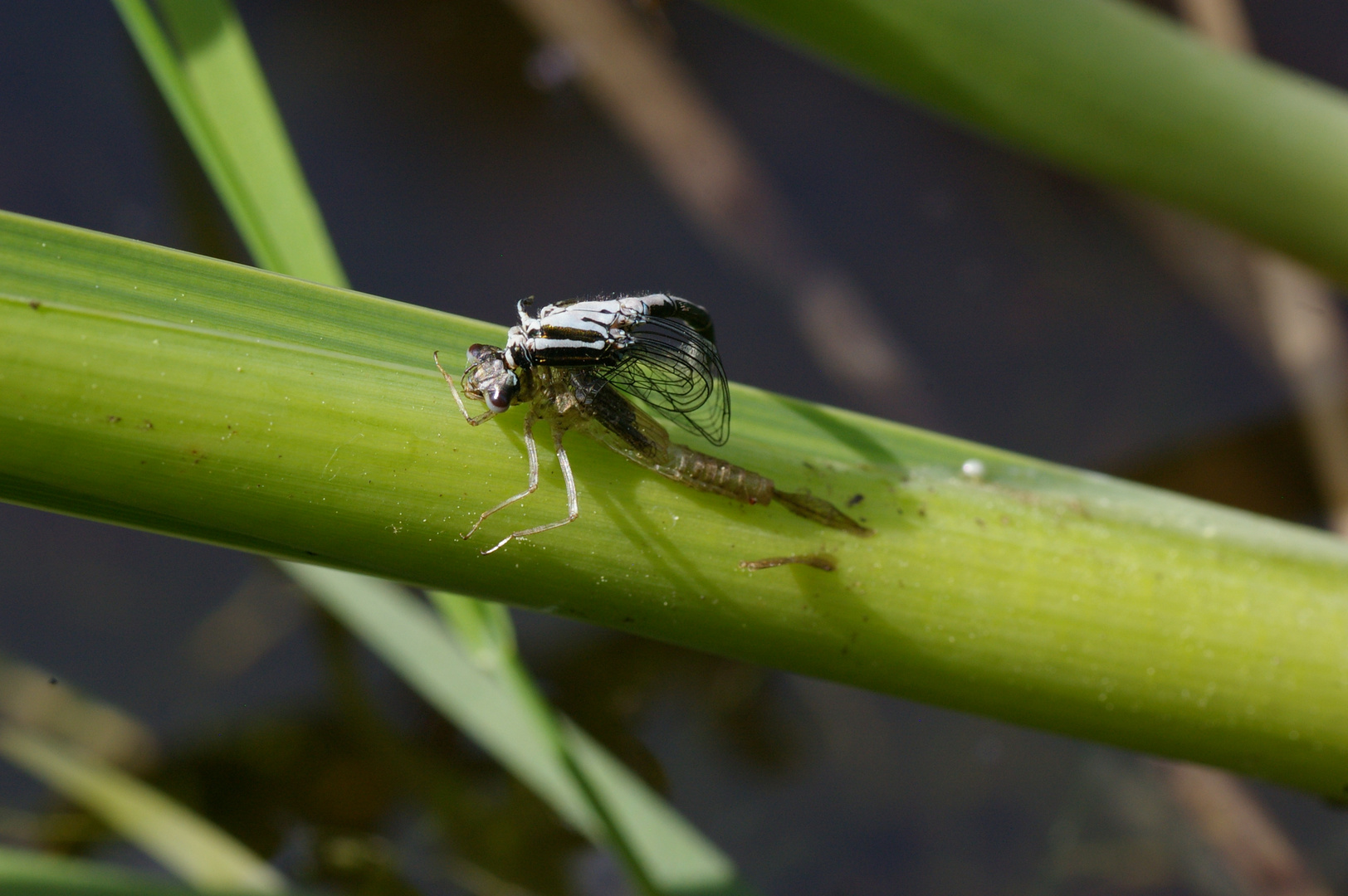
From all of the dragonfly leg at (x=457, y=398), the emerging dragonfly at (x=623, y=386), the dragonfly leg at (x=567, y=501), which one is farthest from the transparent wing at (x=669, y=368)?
the dragonfly leg at (x=457, y=398)

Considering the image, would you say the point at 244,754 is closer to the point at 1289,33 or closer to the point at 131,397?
the point at 131,397

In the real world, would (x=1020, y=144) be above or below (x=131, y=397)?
below

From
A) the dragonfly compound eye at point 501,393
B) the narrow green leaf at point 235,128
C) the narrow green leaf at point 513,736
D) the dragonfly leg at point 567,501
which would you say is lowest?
the narrow green leaf at point 513,736

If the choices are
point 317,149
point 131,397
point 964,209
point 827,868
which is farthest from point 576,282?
point 131,397

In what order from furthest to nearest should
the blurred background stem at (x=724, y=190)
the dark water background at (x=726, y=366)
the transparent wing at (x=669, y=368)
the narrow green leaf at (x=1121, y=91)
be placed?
the blurred background stem at (x=724, y=190) < the dark water background at (x=726, y=366) < the narrow green leaf at (x=1121, y=91) < the transparent wing at (x=669, y=368)

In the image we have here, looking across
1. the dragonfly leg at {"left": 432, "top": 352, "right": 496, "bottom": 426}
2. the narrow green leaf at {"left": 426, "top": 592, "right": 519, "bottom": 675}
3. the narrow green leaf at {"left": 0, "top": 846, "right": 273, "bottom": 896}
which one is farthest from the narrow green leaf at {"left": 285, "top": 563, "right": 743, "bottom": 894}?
the dragonfly leg at {"left": 432, "top": 352, "right": 496, "bottom": 426}

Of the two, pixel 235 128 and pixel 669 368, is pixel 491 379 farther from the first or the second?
pixel 235 128

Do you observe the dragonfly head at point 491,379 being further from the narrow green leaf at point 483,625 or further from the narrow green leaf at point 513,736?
the narrow green leaf at point 513,736
